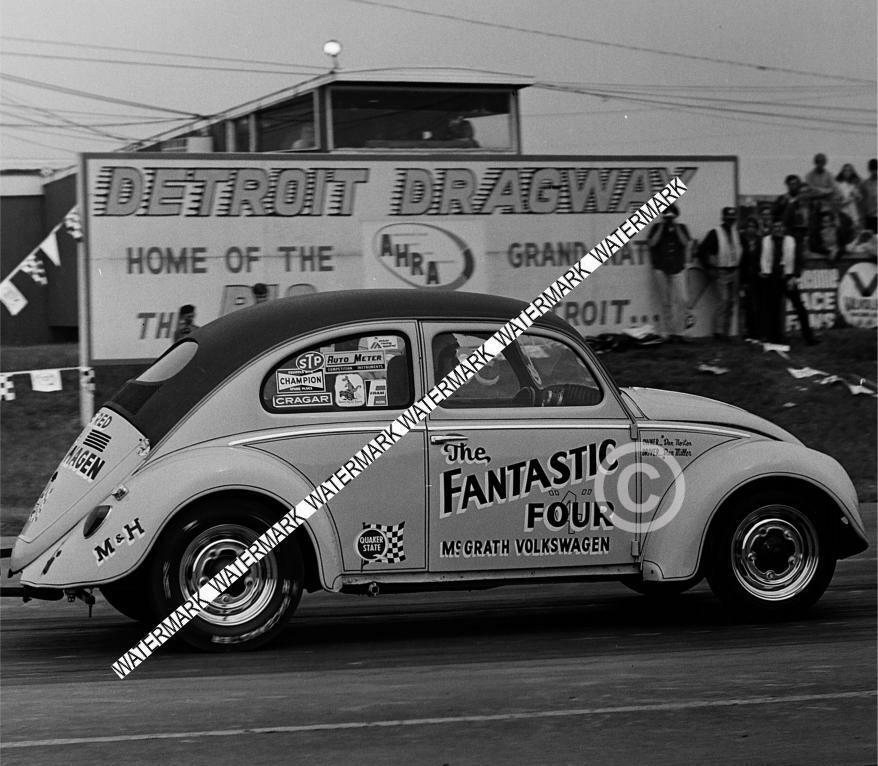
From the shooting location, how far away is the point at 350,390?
6.45 m

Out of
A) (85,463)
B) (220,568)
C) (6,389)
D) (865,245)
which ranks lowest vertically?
(220,568)

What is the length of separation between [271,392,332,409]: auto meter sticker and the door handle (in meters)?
0.55


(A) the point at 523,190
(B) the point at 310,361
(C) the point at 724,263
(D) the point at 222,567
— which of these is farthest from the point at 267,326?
(C) the point at 724,263

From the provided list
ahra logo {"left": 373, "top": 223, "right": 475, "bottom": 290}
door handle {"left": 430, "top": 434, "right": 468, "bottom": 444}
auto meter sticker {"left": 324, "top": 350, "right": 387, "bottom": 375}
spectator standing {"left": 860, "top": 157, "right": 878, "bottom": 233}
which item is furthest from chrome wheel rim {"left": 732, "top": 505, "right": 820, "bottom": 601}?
spectator standing {"left": 860, "top": 157, "right": 878, "bottom": 233}

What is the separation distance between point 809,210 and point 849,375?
7.74 ft

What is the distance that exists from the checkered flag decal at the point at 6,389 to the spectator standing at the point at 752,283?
27.7 feet

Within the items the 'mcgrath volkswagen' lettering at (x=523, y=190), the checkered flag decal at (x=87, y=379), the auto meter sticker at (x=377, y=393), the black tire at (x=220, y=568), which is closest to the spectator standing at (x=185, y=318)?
the checkered flag decal at (x=87, y=379)

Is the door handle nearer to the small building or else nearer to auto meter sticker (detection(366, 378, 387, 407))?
auto meter sticker (detection(366, 378, 387, 407))

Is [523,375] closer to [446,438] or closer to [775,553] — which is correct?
[446,438]

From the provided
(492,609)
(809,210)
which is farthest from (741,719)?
(809,210)

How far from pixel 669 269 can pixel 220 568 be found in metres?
9.71

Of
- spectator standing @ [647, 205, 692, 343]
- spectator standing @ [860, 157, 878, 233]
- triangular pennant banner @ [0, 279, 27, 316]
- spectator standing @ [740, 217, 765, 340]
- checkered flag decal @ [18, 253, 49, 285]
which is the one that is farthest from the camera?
checkered flag decal @ [18, 253, 49, 285]

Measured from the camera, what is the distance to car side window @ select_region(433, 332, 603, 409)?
21.4 ft

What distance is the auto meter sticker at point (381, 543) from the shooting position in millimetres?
6250
